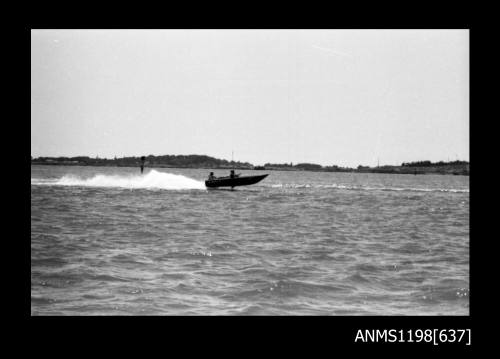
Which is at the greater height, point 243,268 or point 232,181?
point 232,181

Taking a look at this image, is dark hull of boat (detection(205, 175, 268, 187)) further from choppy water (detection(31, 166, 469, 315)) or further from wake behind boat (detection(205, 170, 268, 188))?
choppy water (detection(31, 166, 469, 315))

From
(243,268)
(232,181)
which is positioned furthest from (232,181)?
(243,268)

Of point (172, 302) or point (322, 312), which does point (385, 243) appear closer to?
point (322, 312)

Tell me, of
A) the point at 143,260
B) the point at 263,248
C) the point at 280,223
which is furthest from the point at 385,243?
the point at 143,260

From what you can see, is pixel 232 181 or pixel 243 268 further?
pixel 232 181

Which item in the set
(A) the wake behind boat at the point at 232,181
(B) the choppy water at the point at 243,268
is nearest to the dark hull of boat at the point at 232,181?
(A) the wake behind boat at the point at 232,181

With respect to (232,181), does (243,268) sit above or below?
below

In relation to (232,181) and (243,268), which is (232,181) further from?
(243,268)

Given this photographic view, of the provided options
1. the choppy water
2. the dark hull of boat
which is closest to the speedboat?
the dark hull of boat

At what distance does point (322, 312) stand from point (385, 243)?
9176mm

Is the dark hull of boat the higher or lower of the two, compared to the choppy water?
higher

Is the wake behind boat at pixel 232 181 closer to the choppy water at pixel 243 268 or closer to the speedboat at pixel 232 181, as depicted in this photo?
the speedboat at pixel 232 181

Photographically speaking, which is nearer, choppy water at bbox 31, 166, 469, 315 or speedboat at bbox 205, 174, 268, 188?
choppy water at bbox 31, 166, 469, 315
